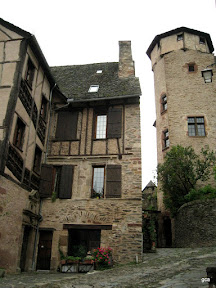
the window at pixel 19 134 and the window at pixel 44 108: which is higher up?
the window at pixel 44 108

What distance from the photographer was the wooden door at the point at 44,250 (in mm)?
9945

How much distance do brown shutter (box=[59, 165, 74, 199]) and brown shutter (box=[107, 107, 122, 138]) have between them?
7.05 feet

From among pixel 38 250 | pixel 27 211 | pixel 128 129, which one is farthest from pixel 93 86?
pixel 38 250

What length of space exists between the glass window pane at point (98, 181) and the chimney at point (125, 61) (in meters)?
5.25

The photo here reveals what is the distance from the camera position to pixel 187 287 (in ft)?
13.9

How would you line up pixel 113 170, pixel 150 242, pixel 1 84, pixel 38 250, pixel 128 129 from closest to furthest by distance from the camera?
pixel 1 84 < pixel 38 250 < pixel 113 170 < pixel 128 129 < pixel 150 242

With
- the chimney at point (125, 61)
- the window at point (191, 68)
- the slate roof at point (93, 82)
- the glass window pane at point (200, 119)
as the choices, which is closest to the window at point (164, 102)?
the glass window pane at point (200, 119)

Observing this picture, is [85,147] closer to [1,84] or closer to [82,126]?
[82,126]

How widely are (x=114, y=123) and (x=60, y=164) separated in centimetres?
283

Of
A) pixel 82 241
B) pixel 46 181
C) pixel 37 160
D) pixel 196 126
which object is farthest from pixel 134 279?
pixel 196 126

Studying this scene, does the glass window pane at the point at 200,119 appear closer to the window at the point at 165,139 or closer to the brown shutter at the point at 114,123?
the window at the point at 165,139

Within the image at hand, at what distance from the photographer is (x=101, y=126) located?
39.6ft

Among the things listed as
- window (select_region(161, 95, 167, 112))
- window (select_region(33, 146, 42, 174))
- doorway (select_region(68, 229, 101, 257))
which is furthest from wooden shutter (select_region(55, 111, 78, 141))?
window (select_region(161, 95, 167, 112))

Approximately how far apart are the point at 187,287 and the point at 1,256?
5.58 metres
